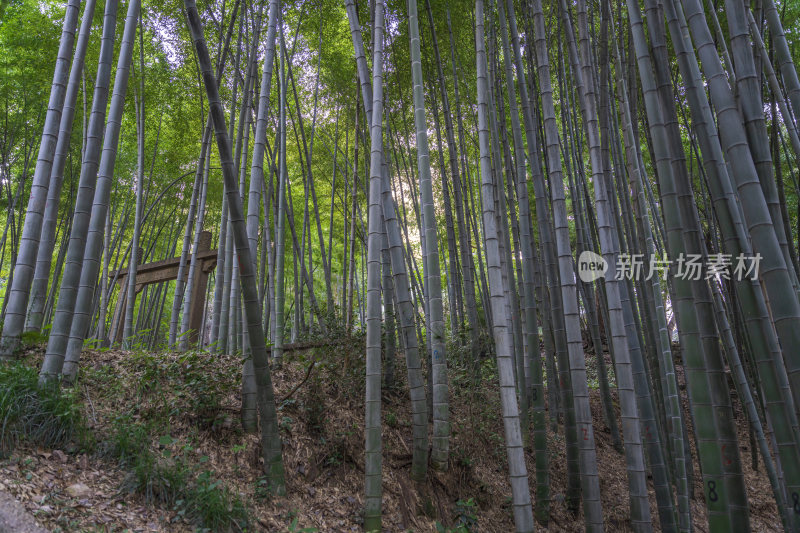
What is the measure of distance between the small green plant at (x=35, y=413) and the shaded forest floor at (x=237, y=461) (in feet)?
0.13

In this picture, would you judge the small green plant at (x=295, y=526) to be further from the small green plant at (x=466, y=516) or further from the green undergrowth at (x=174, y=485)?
the small green plant at (x=466, y=516)

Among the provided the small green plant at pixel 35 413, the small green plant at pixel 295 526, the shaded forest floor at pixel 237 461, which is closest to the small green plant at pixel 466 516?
the shaded forest floor at pixel 237 461

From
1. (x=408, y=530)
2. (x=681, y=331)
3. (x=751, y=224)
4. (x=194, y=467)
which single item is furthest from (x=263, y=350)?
(x=751, y=224)

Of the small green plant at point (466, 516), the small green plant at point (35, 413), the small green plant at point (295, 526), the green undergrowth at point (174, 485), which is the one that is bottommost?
the small green plant at point (466, 516)

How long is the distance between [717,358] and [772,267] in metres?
0.41

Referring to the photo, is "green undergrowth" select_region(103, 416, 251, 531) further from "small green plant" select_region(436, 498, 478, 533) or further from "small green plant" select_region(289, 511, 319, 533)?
"small green plant" select_region(436, 498, 478, 533)

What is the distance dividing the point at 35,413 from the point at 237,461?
957 millimetres

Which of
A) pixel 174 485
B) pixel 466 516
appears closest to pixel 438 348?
pixel 466 516

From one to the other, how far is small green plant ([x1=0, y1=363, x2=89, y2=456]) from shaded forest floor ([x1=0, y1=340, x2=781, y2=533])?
0.13ft

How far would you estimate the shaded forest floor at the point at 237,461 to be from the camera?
7.00 feet


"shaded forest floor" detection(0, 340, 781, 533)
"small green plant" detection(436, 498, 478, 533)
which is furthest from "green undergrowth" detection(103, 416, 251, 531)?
"small green plant" detection(436, 498, 478, 533)

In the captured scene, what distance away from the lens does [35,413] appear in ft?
7.57

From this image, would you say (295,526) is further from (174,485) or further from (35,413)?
(35,413)

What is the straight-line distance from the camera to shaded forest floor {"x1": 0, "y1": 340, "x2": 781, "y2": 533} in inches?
84.0
